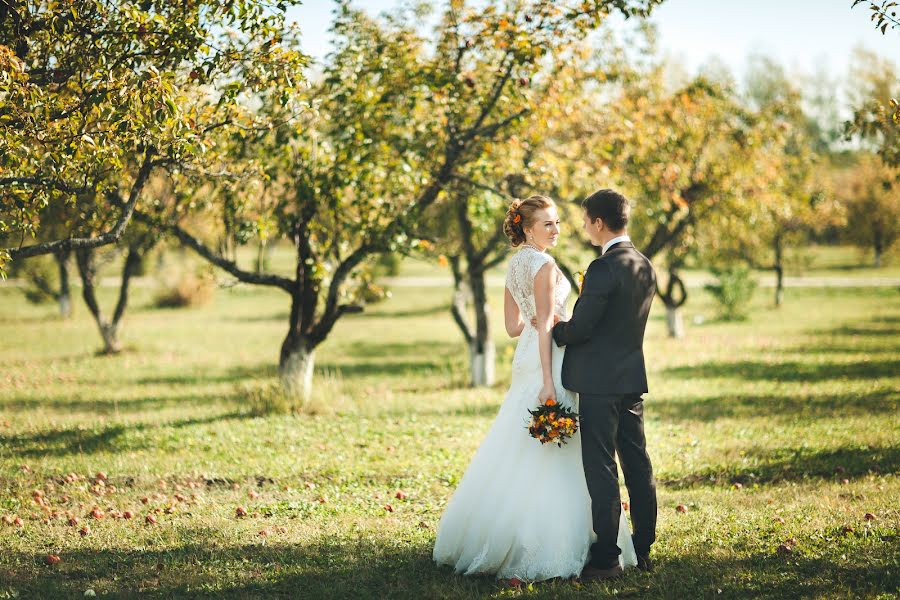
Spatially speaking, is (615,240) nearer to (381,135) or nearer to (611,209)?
(611,209)

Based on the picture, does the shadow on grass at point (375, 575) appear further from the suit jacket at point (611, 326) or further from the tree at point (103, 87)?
the tree at point (103, 87)

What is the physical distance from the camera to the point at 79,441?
32.3 ft

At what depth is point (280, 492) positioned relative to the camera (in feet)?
25.1

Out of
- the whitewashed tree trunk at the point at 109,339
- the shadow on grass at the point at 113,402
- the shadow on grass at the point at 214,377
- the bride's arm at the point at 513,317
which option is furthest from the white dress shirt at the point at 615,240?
the whitewashed tree trunk at the point at 109,339

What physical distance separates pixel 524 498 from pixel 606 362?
3.41 feet

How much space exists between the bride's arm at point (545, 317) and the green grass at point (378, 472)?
127 cm

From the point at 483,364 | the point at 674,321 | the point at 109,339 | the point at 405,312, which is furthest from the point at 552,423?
the point at 405,312

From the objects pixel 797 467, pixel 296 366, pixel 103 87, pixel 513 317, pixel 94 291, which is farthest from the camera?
pixel 94 291

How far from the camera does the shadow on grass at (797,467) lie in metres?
7.98

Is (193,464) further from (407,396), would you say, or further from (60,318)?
(60,318)

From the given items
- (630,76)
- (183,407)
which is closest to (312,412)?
(183,407)

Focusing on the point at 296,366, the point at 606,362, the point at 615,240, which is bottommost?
the point at 296,366

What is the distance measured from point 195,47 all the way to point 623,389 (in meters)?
4.73

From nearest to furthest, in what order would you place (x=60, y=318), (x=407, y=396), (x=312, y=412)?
(x=312, y=412), (x=407, y=396), (x=60, y=318)
